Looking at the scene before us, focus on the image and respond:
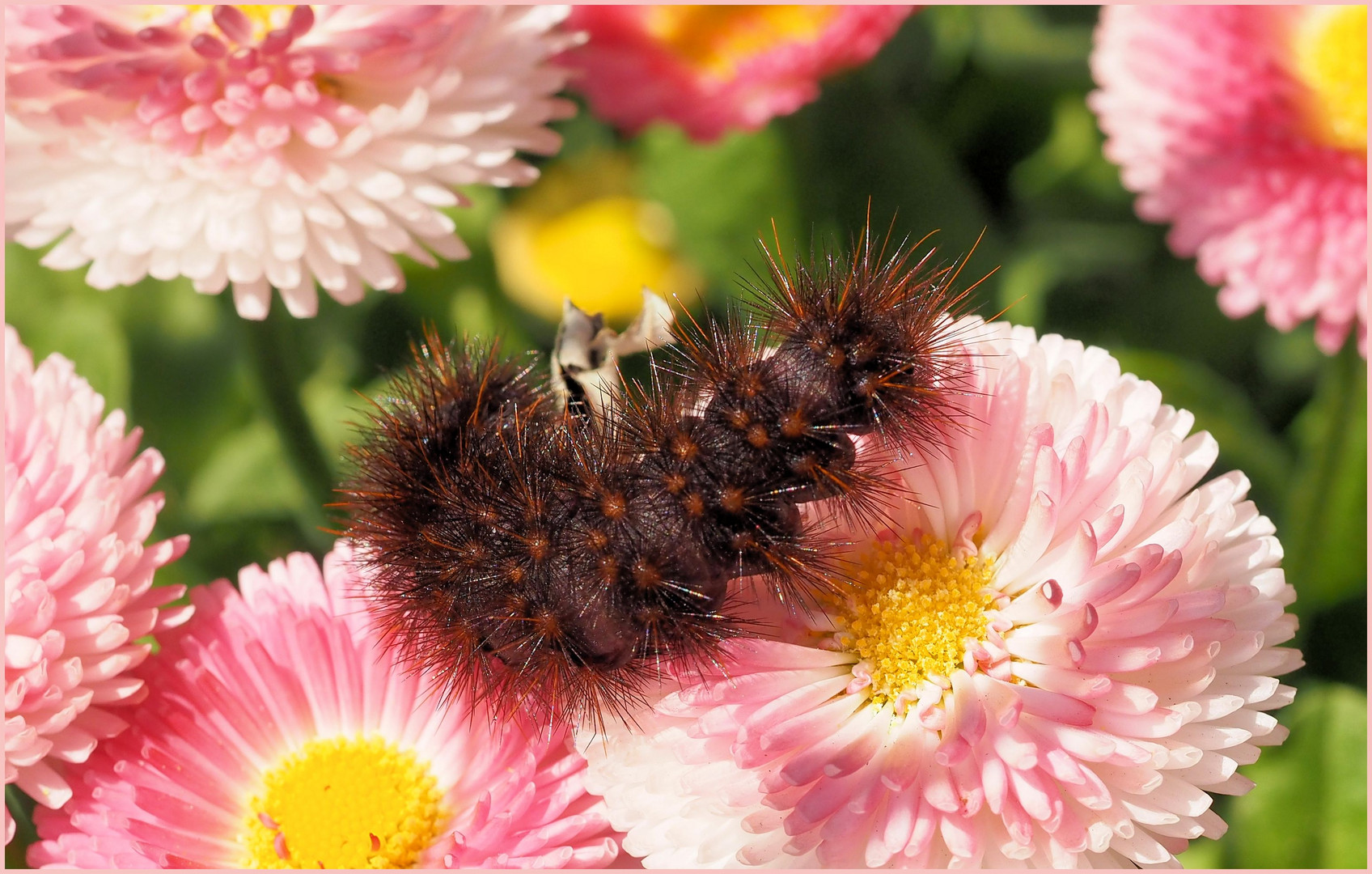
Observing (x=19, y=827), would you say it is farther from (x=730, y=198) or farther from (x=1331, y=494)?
(x=1331, y=494)

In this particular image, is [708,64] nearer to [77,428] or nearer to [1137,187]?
[1137,187]

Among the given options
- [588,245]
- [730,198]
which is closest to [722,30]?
[730,198]

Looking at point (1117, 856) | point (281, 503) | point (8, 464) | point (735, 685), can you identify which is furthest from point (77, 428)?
point (1117, 856)

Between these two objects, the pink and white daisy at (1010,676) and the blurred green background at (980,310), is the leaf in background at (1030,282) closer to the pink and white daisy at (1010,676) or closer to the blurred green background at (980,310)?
the blurred green background at (980,310)

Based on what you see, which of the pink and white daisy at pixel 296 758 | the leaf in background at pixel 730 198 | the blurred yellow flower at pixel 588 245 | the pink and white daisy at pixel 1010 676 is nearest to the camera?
the pink and white daisy at pixel 1010 676

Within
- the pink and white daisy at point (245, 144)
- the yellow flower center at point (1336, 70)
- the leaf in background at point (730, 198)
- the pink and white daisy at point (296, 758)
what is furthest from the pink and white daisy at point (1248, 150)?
the pink and white daisy at point (296, 758)

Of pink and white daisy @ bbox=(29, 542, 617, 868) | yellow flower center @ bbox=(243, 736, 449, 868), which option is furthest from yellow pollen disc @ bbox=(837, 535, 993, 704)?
yellow flower center @ bbox=(243, 736, 449, 868)
